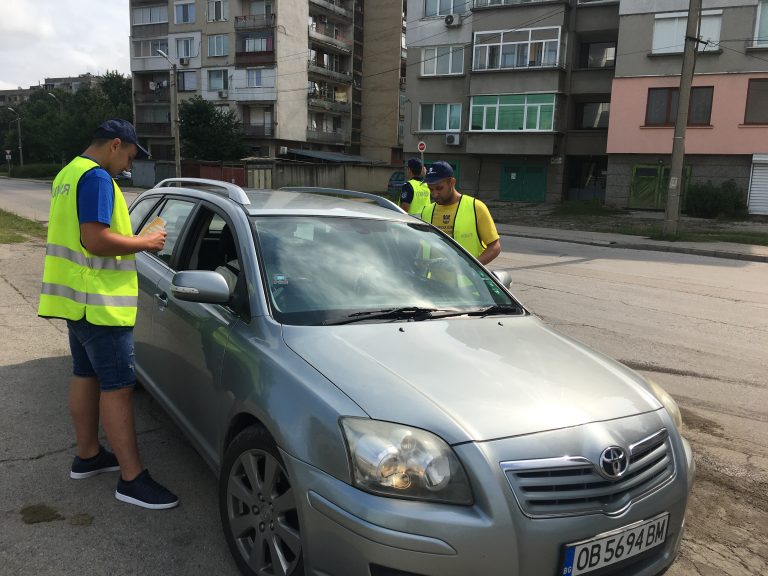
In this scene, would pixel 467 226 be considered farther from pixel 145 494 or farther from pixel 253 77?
pixel 253 77

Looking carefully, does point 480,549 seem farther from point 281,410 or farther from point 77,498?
point 77,498

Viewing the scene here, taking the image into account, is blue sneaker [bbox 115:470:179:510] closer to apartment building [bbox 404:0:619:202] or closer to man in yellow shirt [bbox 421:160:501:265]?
man in yellow shirt [bbox 421:160:501:265]

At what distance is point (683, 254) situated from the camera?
1619 centimetres

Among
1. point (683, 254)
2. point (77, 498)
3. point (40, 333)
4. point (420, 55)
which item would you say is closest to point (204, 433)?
point (77, 498)

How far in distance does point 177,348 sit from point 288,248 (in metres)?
0.88

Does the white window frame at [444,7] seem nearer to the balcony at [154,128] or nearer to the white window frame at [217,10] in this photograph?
the white window frame at [217,10]

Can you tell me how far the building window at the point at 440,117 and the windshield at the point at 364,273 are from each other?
114 feet

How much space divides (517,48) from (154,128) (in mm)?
37556

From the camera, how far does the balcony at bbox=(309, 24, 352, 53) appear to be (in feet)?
183

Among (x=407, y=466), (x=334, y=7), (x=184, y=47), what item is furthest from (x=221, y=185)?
(x=334, y=7)

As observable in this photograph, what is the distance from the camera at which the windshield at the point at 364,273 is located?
2965mm

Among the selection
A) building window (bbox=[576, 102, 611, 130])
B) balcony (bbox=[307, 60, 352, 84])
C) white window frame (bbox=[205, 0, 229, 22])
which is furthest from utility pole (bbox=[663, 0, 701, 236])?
white window frame (bbox=[205, 0, 229, 22])

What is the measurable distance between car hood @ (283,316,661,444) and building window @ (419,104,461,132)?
35537mm

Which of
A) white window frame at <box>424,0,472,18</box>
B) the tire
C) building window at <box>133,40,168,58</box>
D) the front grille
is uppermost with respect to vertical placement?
building window at <box>133,40,168,58</box>
